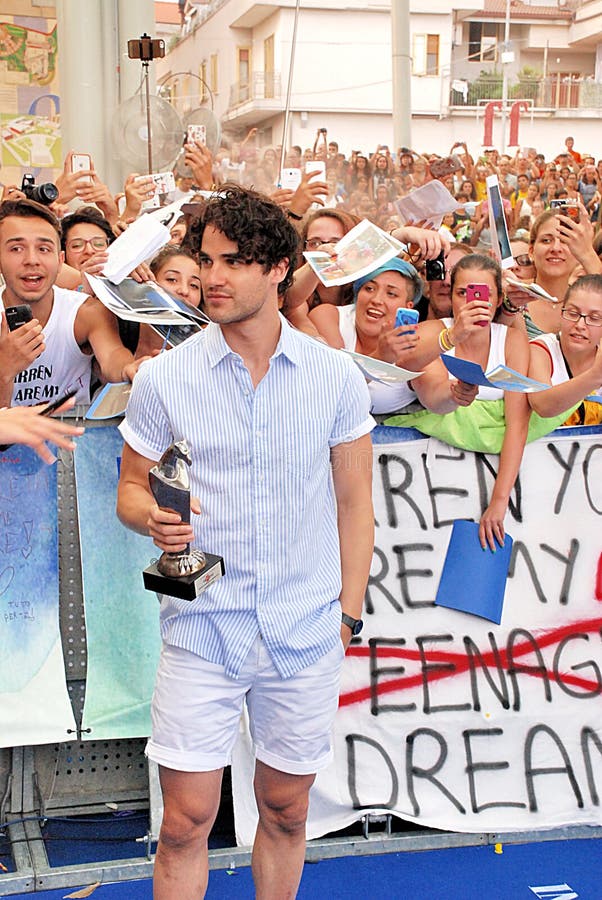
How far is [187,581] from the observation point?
2.36 m

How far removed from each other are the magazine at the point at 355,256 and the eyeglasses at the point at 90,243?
1.09 m

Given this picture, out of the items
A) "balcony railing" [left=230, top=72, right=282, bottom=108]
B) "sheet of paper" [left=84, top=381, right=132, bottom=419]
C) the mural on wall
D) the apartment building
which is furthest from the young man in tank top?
"balcony railing" [left=230, top=72, right=282, bottom=108]

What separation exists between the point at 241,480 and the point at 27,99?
36.0ft

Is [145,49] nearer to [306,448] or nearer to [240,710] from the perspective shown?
[306,448]

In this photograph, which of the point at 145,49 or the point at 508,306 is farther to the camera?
the point at 145,49

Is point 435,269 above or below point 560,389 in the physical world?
above

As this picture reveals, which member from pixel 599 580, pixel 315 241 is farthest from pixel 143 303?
pixel 599 580

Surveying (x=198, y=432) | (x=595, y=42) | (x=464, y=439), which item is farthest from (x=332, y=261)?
(x=595, y=42)

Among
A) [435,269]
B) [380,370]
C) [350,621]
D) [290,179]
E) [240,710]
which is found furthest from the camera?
[290,179]

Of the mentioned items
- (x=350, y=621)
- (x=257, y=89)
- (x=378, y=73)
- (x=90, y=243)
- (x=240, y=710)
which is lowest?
(x=240, y=710)

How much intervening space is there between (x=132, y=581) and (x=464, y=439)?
1.23 metres

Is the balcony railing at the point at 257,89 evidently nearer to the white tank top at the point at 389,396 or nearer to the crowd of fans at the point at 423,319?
the crowd of fans at the point at 423,319

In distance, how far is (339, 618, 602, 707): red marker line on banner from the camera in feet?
12.1

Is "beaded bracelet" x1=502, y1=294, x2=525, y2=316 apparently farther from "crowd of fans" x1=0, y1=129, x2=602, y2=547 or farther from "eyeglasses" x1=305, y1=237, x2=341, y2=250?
"eyeglasses" x1=305, y1=237, x2=341, y2=250
